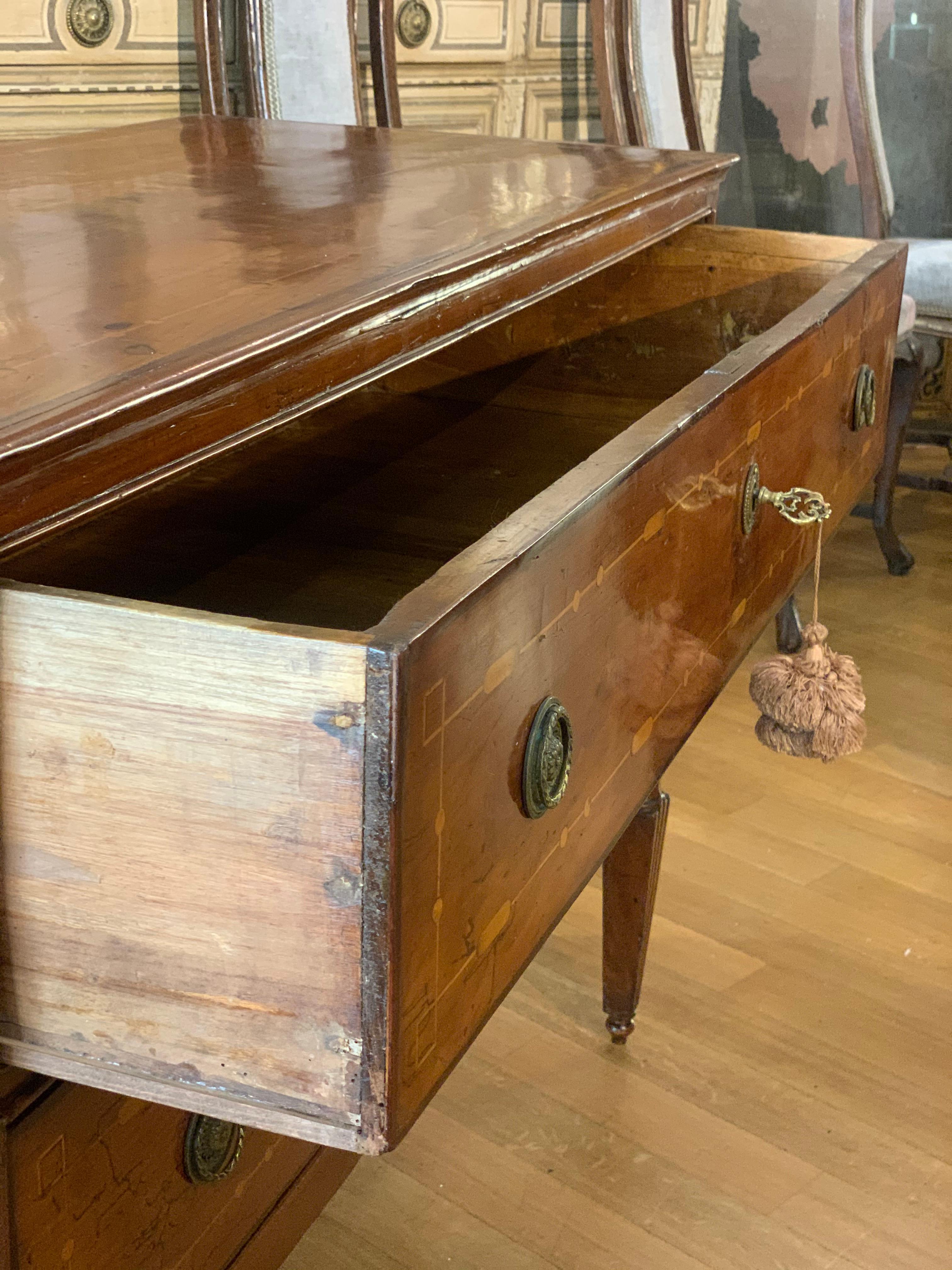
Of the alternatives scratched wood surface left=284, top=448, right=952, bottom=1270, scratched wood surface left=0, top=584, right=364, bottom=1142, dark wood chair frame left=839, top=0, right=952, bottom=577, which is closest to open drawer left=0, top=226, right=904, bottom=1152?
scratched wood surface left=0, top=584, right=364, bottom=1142

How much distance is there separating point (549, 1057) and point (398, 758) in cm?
88

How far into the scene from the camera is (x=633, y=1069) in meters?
1.25

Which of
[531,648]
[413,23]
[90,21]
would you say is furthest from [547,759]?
[413,23]

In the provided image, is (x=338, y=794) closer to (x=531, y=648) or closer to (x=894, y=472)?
(x=531, y=648)

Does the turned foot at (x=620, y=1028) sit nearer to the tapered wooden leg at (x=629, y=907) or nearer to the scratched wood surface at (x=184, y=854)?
the tapered wooden leg at (x=629, y=907)

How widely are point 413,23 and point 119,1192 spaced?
77.9 inches

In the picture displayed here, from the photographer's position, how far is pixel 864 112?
2.50 meters

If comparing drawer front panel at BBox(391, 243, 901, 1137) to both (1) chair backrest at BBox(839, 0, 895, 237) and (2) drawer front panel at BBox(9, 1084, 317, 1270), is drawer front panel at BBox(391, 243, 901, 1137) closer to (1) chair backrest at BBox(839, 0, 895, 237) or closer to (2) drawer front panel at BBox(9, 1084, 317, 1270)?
(2) drawer front panel at BBox(9, 1084, 317, 1270)

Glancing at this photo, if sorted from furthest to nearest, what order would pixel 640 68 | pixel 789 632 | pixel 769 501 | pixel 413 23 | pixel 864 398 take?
pixel 640 68, pixel 413 23, pixel 789 632, pixel 864 398, pixel 769 501

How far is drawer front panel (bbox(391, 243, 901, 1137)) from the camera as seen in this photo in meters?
0.51

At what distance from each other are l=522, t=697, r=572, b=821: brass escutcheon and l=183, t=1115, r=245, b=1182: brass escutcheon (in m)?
0.26

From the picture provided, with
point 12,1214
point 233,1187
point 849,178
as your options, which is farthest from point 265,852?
point 849,178

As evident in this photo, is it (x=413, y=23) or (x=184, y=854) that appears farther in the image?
(x=413, y=23)

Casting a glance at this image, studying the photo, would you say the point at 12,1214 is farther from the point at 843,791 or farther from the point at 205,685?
the point at 843,791
